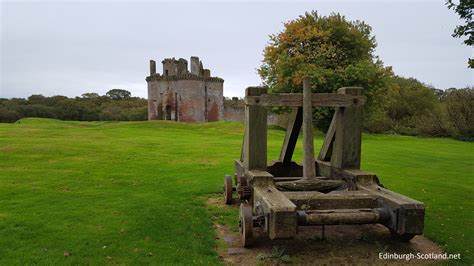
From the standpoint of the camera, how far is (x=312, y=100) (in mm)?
6625

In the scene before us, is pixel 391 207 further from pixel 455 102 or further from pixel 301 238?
pixel 455 102

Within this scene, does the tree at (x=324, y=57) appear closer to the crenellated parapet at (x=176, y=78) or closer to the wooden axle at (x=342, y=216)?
the wooden axle at (x=342, y=216)

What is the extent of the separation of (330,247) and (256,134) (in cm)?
227

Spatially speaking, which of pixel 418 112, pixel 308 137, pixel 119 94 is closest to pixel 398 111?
pixel 418 112

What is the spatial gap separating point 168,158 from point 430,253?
13.3m

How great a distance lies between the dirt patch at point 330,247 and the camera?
204 inches

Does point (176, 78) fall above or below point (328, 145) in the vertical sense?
above

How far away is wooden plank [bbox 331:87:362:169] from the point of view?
6719 millimetres

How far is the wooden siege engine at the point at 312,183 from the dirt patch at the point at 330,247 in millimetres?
241

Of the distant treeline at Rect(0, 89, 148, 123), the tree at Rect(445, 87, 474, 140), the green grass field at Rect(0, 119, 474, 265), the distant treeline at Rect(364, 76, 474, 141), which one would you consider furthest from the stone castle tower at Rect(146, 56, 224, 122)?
the green grass field at Rect(0, 119, 474, 265)

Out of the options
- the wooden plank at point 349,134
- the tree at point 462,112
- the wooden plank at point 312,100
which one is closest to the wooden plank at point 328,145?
the wooden plank at point 349,134

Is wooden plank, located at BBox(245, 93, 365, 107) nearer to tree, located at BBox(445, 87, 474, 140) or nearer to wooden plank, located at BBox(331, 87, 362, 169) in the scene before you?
wooden plank, located at BBox(331, 87, 362, 169)

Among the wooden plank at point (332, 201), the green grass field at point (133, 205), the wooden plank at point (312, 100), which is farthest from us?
the wooden plank at point (312, 100)

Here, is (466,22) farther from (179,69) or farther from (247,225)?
(179,69)
